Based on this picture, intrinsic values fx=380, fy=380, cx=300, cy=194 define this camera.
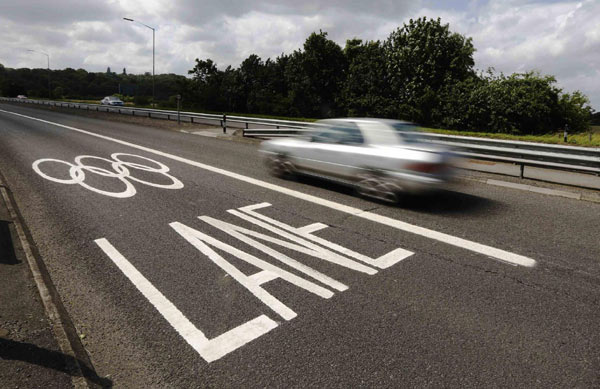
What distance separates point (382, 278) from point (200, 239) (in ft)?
8.01

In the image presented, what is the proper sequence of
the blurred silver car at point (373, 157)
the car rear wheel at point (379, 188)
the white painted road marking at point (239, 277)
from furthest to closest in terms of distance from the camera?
the car rear wheel at point (379, 188) → the blurred silver car at point (373, 157) → the white painted road marking at point (239, 277)

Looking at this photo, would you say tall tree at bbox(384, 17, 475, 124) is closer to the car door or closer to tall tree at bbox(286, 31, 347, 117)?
tall tree at bbox(286, 31, 347, 117)

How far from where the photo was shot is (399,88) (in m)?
41.7

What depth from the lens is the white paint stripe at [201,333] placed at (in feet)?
9.66

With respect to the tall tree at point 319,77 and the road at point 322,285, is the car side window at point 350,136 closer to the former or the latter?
the road at point 322,285

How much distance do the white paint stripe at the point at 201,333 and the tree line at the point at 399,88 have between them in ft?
108

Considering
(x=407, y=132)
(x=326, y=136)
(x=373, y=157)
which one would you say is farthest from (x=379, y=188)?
(x=326, y=136)

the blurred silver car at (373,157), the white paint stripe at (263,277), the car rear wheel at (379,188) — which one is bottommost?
the white paint stripe at (263,277)

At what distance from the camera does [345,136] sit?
24.6 feet

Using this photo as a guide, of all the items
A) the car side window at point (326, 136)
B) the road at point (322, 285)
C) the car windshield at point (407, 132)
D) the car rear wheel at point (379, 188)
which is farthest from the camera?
the car side window at point (326, 136)

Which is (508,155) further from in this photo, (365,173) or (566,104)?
(566,104)

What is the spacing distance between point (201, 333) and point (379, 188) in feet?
14.9

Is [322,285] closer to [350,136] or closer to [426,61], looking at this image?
[350,136]

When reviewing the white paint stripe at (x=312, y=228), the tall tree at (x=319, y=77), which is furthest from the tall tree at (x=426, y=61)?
the white paint stripe at (x=312, y=228)
